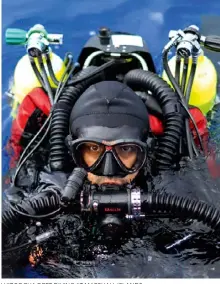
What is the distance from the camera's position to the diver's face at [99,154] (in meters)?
3.32

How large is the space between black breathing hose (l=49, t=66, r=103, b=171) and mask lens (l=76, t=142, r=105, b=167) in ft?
0.99

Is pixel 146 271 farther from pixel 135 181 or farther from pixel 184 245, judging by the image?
pixel 135 181

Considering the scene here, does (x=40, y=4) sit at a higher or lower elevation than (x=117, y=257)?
higher

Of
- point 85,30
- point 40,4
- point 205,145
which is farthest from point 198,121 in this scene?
point 40,4

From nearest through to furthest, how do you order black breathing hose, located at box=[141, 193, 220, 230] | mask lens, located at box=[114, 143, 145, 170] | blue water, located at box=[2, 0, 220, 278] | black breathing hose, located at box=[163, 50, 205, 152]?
black breathing hose, located at box=[141, 193, 220, 230] < mask lens, located at box=[114, 143, 145, 170] < black breathing hose, located at box=[163, 50, 205, 152] < blue water, located at box=[2, 0, 220, 278]

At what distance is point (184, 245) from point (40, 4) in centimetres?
400

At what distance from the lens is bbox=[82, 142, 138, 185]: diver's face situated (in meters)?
3.32

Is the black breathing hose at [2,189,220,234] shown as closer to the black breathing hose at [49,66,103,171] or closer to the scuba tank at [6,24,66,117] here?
the black breathing hose at [49,66,103,171]

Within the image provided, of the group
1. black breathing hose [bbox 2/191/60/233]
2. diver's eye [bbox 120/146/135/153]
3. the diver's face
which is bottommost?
black breathing hose [bbox 2/191/60/233]

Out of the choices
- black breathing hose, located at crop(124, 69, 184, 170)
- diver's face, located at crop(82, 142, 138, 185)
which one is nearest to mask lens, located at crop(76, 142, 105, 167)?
diver's face, located at crop(82, 142, 138, 185)

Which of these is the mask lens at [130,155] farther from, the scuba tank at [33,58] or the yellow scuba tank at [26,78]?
the yellow scuba tank at [26,78]

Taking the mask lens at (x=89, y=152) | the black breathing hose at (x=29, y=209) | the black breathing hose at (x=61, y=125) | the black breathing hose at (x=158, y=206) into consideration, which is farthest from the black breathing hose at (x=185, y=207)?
the black breathing hose at (x=61, y=125)

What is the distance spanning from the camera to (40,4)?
21.8ft

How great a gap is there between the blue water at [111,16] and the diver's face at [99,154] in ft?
10.1
